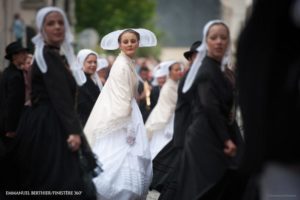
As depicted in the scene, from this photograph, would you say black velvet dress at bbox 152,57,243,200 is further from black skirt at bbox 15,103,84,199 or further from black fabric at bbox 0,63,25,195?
black fabric at bbox 0,63,25,195

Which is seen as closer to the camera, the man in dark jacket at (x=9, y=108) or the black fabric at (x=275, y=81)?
the black fabric at (x=275, y=81)

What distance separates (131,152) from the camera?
35.7 ft

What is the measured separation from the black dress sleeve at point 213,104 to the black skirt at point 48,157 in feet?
3.35

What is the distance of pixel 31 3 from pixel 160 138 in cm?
3121

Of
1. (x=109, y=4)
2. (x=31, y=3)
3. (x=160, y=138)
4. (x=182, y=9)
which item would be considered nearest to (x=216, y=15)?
(x=182, y=9)

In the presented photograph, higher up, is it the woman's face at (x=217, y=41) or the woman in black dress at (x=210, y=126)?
the woman's face at (x=217, y=41)

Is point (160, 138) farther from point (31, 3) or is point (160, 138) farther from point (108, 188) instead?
point (31, 3)

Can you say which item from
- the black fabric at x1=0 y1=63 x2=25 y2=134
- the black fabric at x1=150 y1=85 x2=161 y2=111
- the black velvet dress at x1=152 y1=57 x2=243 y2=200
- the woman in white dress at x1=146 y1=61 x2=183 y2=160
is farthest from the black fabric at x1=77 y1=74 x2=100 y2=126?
the black fabric at x1=150 y1=85 x2=161 y2=111

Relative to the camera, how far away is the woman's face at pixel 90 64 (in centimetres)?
1287

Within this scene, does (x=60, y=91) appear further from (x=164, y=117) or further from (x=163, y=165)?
(x=164, y=117)

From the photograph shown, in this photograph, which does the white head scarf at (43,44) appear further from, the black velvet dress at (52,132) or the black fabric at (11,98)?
the black fabric at (11,98)

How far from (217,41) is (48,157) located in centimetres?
155

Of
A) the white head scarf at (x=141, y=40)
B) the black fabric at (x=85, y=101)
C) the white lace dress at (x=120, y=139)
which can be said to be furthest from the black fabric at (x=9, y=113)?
the black fabric at (x=85, y=101)

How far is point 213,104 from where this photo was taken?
8242mm
